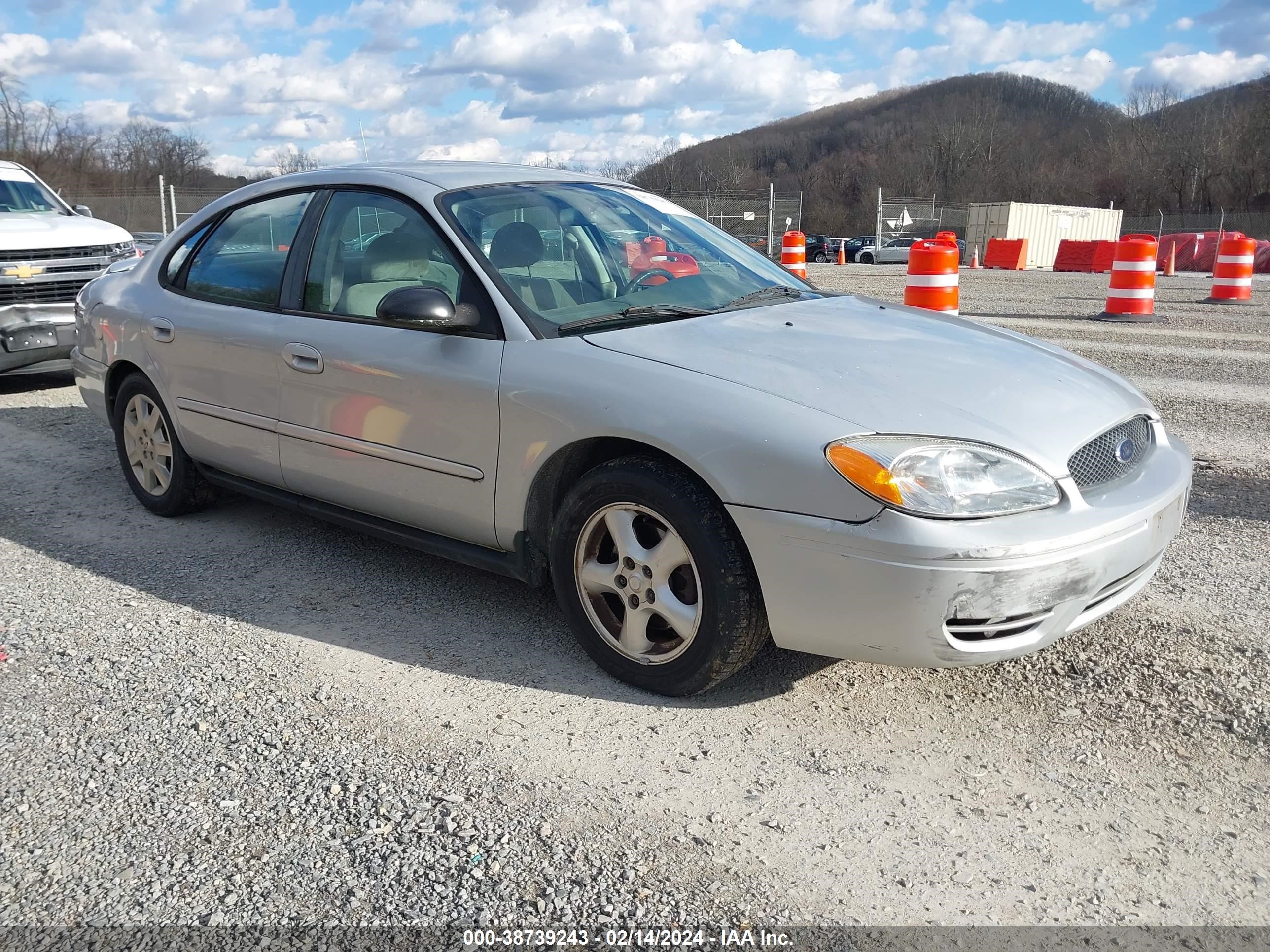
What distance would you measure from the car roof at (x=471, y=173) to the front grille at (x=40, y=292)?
16.6 feet

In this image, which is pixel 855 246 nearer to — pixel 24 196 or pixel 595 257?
pixel 24 196

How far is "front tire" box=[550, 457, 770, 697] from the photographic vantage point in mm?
2930

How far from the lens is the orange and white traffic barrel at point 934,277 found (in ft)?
31.7

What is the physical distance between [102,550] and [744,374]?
3171 mm

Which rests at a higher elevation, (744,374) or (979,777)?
(744,374)

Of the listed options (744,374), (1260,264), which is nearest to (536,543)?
(744,374)

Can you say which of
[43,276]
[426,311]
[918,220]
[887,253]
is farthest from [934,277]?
[918,220]

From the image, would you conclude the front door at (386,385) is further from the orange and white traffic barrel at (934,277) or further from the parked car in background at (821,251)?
the parked car in background at (821,251)

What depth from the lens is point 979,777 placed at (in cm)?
274

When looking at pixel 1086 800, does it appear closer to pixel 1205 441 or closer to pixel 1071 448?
pixel 1071 448

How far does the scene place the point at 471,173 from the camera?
413cm

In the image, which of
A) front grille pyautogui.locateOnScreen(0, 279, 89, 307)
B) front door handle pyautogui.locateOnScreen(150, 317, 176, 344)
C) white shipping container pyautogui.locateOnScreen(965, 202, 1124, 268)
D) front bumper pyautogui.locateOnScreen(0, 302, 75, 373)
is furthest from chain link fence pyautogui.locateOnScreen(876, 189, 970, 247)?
front door handle pyautogui.locateOnScreen(150, 317, 176, 344)

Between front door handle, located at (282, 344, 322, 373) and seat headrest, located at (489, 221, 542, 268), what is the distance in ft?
2.71

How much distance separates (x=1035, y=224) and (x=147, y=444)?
3602cm
